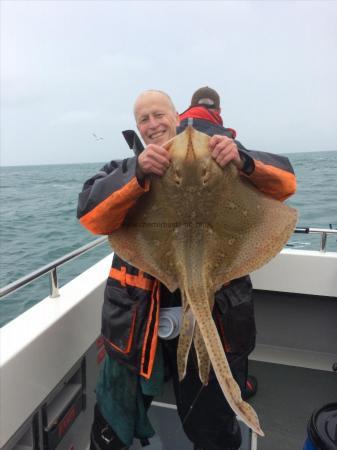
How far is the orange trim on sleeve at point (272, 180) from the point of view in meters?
1.58

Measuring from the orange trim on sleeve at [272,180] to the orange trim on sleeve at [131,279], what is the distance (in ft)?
2.51

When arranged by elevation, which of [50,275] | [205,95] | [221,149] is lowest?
[50,275]

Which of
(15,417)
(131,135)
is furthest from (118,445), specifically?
(131,135)

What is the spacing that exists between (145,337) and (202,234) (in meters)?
0.72

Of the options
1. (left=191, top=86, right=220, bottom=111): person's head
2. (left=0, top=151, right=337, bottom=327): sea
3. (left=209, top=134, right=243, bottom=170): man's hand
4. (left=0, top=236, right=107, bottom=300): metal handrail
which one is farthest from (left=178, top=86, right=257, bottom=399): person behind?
(left=0, top=151, right=337, bottom=327): sea

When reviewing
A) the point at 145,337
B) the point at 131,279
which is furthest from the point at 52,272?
the point at 145,337

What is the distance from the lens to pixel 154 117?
79.7 inches

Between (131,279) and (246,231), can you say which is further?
(131,279)

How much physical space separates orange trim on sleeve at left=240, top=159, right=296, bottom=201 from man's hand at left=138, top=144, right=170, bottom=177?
0.35m

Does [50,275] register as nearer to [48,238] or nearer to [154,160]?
[154,160]

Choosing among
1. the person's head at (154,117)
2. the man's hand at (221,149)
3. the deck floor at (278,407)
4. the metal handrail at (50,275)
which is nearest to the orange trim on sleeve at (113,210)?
the man's hand at (221,149)

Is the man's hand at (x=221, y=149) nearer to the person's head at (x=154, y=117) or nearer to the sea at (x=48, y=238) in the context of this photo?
the person's head at (x=154, y=117)

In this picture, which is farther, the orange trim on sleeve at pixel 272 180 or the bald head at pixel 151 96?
the bald head at pixel 151 96

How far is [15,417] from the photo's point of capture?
1.92m
